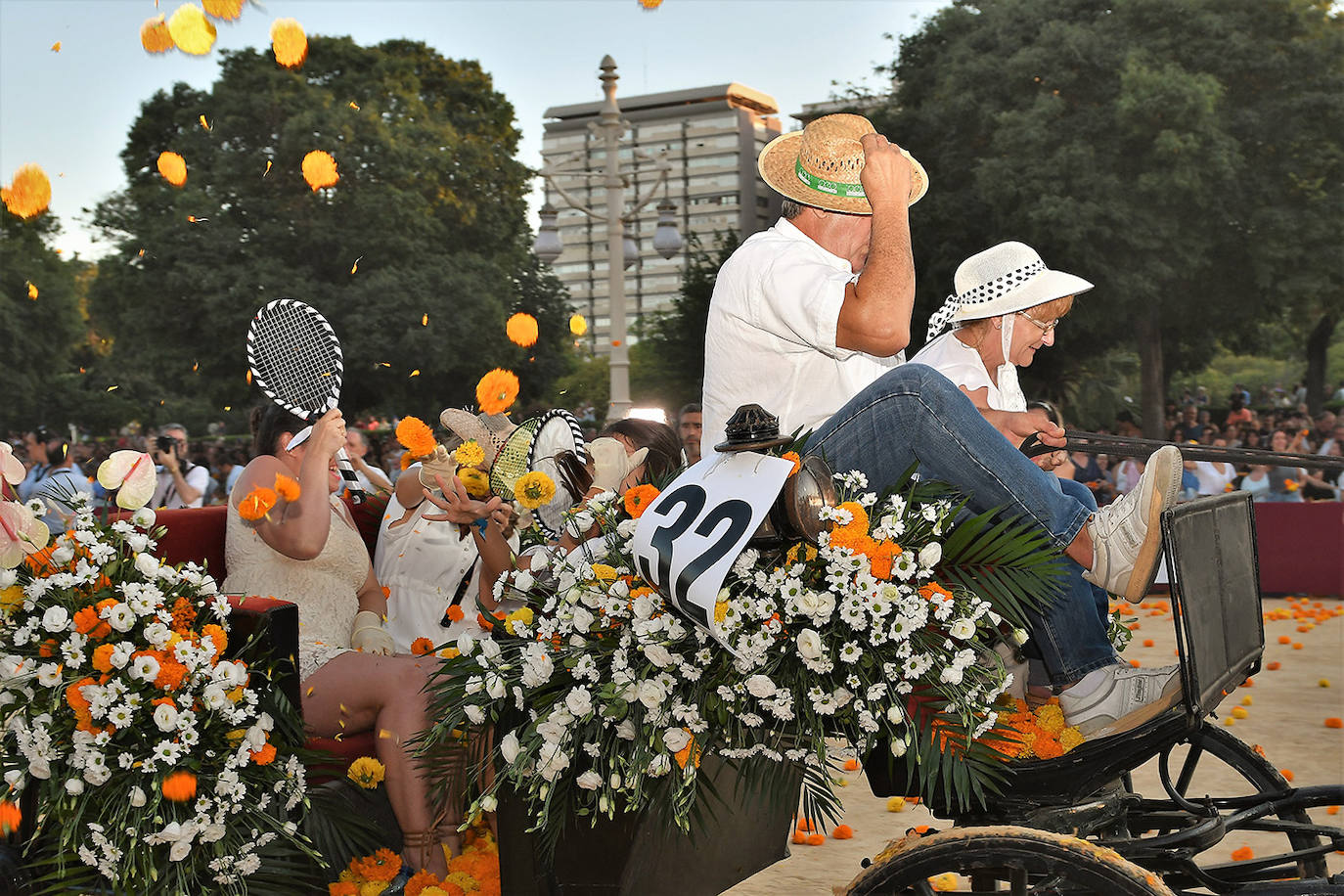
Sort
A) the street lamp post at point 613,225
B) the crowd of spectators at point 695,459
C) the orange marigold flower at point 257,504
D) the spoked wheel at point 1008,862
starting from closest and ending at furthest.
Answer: the spoked wheel at point 1008,862 → the orange marigold flower at point 257,504 → the crowd of spectators at point 695,459 → the street lamp post at point 613,225

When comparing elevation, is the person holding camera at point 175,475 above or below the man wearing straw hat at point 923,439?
below

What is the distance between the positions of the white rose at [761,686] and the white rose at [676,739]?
0.58 ft

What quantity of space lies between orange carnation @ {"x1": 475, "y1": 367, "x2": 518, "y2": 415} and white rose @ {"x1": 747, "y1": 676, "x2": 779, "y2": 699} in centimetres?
238

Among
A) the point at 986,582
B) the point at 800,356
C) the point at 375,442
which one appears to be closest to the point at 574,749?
the point at 986,582

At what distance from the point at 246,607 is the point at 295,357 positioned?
135cm

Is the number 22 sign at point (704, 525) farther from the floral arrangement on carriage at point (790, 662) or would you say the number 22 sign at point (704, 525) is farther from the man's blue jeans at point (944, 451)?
the man's blue jeans at point (944, 451)

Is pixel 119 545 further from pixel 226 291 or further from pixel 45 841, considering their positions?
A: pixel 226 291

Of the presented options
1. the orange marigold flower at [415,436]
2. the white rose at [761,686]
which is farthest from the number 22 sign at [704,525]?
the orange marigold flower at [415,436]

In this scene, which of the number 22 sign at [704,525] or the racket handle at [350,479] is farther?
the racket handle at [350,479]

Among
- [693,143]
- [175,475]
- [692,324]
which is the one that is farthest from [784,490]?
[693,143]

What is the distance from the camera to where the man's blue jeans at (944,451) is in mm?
2562

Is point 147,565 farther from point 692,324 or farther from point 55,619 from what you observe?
point 692,324

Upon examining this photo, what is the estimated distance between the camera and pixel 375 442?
19.3 metres

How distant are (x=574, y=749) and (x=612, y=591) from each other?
320 millimetres
